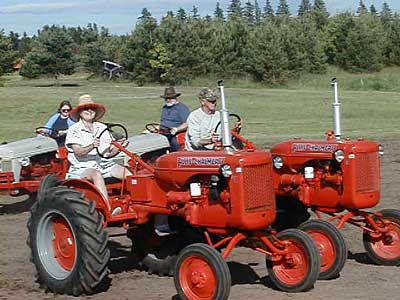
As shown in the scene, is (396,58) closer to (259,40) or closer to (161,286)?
(259,40)

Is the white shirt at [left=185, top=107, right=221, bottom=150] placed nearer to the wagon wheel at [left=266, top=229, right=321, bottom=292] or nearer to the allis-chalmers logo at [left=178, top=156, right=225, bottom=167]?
the allis-chalmers logo at [left=178, top=156, right=225, bottom=167]

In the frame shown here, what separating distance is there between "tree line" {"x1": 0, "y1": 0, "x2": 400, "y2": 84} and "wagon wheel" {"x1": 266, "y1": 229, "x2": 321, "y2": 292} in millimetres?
49541

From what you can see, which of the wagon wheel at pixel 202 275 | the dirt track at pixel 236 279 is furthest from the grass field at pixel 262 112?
the wagon wheel at pixel 202 275

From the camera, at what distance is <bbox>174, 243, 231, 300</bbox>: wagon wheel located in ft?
20.9

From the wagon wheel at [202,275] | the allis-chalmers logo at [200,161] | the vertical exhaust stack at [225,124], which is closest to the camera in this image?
the wagon wheel at [202,275]

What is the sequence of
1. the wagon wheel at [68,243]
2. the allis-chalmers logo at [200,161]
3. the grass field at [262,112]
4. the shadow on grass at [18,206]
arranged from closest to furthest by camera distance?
the allis-chalmers logo at [200,161], the wagon wheel at [68,243], the shadow on grass at [18,206], the grass field at [262,112]

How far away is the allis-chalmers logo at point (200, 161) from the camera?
22.0ft

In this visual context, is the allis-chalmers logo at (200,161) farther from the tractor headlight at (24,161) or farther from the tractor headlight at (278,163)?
the tractor headlight at (24,161)

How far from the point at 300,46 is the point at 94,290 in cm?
5633

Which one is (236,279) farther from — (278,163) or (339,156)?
(339,156)

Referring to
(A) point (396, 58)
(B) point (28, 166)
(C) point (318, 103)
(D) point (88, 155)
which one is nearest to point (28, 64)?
(A) point (396, 58)

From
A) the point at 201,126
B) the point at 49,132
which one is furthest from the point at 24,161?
the point at 201,126

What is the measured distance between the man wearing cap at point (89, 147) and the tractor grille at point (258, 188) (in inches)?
67.4

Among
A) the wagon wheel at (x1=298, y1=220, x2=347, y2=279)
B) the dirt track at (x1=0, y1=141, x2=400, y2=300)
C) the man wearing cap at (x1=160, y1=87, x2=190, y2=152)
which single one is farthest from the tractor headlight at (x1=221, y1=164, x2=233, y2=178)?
the man wearing cap at (x1=160, y1=87, x2=190, y2=152)
